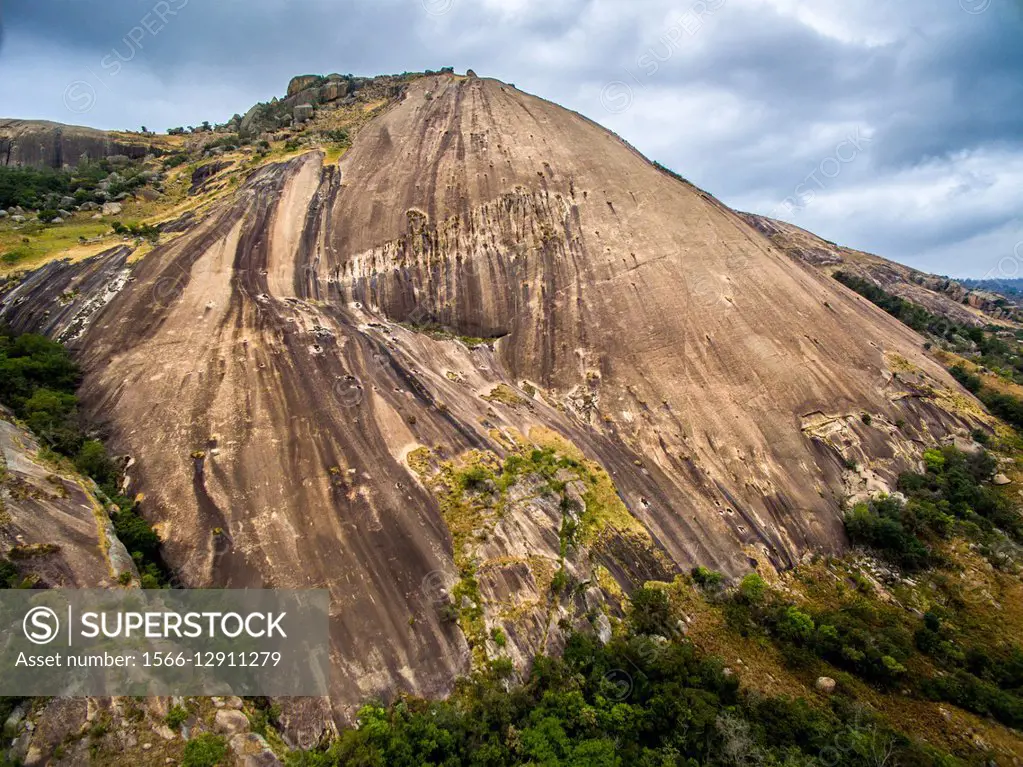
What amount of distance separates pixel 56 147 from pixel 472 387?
266 feet

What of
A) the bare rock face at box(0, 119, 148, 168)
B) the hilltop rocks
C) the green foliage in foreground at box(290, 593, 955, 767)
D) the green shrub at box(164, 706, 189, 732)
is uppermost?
the hilltop rocks

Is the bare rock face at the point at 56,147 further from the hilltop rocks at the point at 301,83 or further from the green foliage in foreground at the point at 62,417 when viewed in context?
the green foliage in foreground at the point at 62,417

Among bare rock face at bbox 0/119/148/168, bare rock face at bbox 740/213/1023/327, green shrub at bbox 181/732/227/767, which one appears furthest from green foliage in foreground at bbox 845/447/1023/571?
bare rock face at bbox 0/119/148/168

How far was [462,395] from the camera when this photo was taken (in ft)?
98.4

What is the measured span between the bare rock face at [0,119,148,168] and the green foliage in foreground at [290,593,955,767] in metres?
83.6

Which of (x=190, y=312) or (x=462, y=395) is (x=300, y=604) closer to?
(x=462, y=395)

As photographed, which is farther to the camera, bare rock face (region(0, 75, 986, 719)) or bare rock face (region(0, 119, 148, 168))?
bare rock face (region(0, 119, 148, 168))

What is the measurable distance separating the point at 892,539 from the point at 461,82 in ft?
202

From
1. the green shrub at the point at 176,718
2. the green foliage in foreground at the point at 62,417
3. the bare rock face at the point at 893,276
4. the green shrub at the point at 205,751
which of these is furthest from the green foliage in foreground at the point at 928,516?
the bare rock face at the point at 893,276

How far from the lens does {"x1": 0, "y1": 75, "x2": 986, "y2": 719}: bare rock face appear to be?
67.5 ft

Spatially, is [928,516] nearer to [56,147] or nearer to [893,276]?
[56,147]

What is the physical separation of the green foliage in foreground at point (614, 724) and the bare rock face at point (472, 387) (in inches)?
53.0

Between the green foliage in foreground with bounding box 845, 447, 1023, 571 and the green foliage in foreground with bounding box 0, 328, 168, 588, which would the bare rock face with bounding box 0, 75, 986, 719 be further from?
the green foliage in foreground with bounding box 845, 447, 1023, 571

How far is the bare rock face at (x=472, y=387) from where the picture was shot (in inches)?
810
